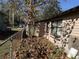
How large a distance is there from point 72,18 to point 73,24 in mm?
397

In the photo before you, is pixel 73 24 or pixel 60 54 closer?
pixel 60 54

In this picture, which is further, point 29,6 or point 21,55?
point 29,6

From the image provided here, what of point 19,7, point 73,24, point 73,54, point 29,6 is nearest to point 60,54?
point 73,54

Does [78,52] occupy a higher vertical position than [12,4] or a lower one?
lower

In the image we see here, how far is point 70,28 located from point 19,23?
235 ft

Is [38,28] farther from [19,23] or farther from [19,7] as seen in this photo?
[19,23]

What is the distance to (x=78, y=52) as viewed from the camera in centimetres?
834

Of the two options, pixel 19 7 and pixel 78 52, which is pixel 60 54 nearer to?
pixel 78 52

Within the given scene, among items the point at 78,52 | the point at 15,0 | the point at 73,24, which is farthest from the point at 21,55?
the point at 15,0

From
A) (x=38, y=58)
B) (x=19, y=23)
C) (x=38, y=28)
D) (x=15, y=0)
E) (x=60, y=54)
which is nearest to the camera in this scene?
(x=38, y=58)

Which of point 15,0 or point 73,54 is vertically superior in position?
point 15,0

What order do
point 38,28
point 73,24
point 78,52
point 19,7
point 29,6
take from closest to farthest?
point 78,52, point 73,24, point 29,6, point 19,7, point 38,28

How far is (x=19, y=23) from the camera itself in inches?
3211

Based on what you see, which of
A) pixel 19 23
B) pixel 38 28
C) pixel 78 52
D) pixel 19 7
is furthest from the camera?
pixel 19 23
